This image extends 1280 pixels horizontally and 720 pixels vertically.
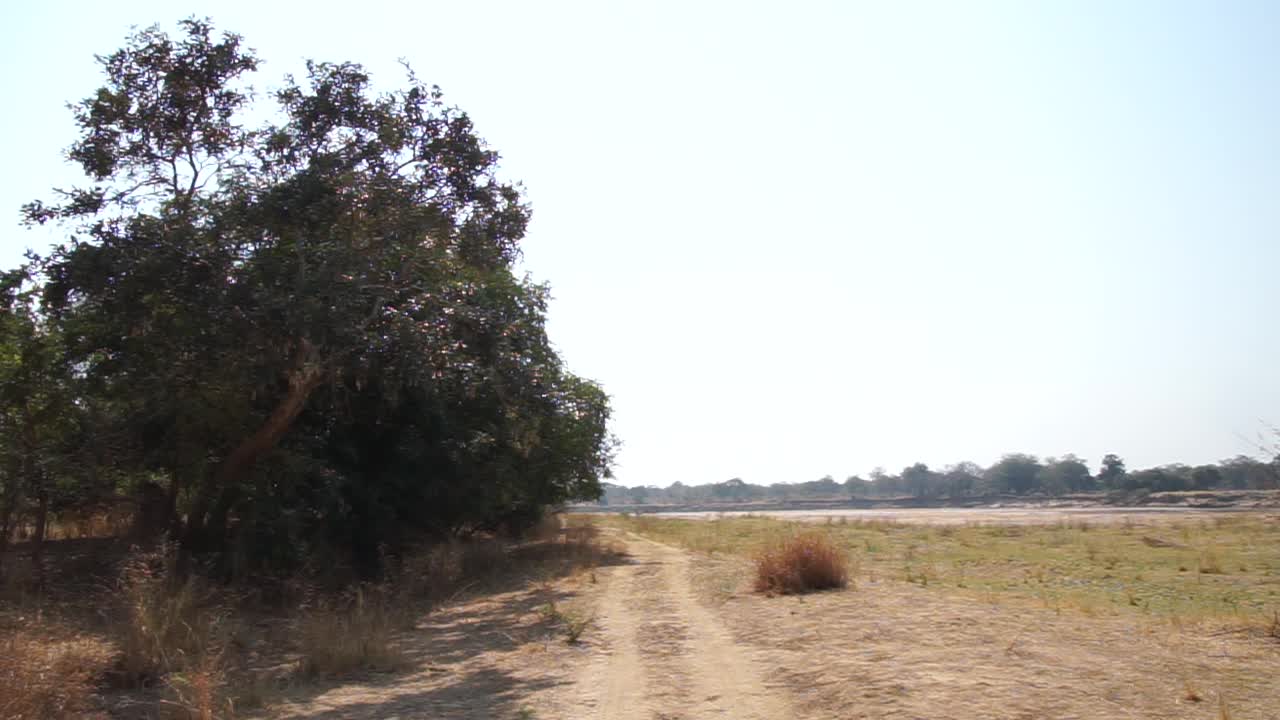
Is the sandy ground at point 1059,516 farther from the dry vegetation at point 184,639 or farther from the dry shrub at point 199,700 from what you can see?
the dry shrub at point 199,700

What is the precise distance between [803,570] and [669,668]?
488 cm

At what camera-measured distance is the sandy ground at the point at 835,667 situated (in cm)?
718

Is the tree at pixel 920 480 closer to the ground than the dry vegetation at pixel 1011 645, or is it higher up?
higher up

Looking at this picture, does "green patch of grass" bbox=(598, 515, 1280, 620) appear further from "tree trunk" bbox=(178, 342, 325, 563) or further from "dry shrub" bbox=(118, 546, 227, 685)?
"dry shrub" bbox=(118, 546, 227, 685)

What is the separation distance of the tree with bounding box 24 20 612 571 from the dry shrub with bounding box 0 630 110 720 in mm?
5263

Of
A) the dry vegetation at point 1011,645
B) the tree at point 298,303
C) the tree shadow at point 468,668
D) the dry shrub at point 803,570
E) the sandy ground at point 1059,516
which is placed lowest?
the tree shadow at point 468,668

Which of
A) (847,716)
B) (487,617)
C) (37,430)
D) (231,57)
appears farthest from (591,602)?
(231,57)

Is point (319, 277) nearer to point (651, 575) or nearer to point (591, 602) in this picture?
point (591, 602)

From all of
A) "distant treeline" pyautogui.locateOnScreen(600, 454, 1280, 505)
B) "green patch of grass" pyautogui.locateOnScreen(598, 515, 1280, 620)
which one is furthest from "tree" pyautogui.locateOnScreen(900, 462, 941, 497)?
"green patch of grass" pyautogui.locateOnScreen(598, 515, 1280, 620)

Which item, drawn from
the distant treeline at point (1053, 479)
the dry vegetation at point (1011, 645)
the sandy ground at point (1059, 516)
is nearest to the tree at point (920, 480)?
the distant treeline at point (1053, 479)

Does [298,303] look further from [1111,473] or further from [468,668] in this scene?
[1111,473]

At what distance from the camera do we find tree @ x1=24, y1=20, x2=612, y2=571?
545 inches

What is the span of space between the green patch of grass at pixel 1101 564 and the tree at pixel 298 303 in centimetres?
741

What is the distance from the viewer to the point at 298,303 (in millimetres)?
13000
